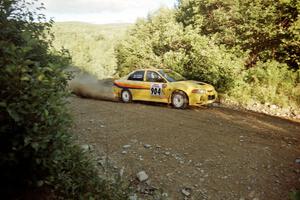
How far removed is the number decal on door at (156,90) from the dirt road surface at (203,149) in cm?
148

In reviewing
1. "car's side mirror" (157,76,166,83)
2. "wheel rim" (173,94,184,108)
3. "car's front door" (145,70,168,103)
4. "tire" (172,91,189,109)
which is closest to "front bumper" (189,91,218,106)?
"tire" (172,91,189,109)

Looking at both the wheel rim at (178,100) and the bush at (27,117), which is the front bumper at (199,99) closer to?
the wheel rim at (178,100)

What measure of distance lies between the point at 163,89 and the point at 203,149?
4801 millimetres

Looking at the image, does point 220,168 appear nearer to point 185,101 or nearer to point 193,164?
point 193,164

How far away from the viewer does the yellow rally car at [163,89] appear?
10625mm

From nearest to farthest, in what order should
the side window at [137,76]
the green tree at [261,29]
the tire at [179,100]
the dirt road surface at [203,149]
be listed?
the dirt road surface at [203,149], the tire at [179,100], the side window at [137,76], the green tree at [261,29]

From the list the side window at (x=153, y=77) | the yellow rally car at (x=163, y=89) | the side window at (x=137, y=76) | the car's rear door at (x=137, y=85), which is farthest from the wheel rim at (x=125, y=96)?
the side window at (x=153, y=77)

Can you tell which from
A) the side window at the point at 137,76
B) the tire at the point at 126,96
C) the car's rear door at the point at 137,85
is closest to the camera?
the car's rear door at the point at 137,85

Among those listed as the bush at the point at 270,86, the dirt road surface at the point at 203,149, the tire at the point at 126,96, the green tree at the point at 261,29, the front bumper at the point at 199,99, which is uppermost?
the green tree at the point at 261,29

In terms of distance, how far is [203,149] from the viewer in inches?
264

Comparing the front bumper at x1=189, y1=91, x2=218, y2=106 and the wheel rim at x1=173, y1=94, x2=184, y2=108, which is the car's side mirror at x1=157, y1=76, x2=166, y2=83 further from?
the front bumper at x1=189, y1=91, x2=218, y2=106

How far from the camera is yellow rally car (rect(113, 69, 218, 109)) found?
1062 cm

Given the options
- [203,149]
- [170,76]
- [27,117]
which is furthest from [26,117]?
[170,76]

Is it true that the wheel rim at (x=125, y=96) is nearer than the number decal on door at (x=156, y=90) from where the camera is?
No
